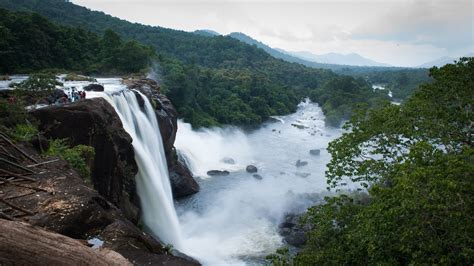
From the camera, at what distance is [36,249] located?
16.5 feet

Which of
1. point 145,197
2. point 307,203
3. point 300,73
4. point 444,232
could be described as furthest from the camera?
point 300,73

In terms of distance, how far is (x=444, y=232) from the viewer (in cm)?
986

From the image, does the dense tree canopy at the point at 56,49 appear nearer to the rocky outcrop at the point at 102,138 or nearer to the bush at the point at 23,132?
the rocky outcrop at the point at 102,138

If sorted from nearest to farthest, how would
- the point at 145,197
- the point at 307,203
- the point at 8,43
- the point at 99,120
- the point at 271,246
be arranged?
the point at 99,120 < the point at 145,197 < the point at 271,246 < the point at 307,203 < the point at 8,43

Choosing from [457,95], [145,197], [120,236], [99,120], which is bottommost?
[145,197]

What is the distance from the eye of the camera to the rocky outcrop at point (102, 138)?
16.6m

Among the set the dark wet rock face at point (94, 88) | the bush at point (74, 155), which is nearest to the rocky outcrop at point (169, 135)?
the dark wet rock face at point (94, 88)

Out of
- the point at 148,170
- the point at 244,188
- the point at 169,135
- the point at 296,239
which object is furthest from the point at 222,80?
the point at 148,170

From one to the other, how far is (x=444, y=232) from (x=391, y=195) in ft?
5.38

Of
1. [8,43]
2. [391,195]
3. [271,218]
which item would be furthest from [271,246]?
[8,43]

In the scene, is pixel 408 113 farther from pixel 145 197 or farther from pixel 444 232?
pixel 145 197

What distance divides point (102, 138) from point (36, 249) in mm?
13581

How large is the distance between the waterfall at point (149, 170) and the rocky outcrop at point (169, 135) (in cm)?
251

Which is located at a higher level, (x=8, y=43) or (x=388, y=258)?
(x=8, y=43)
